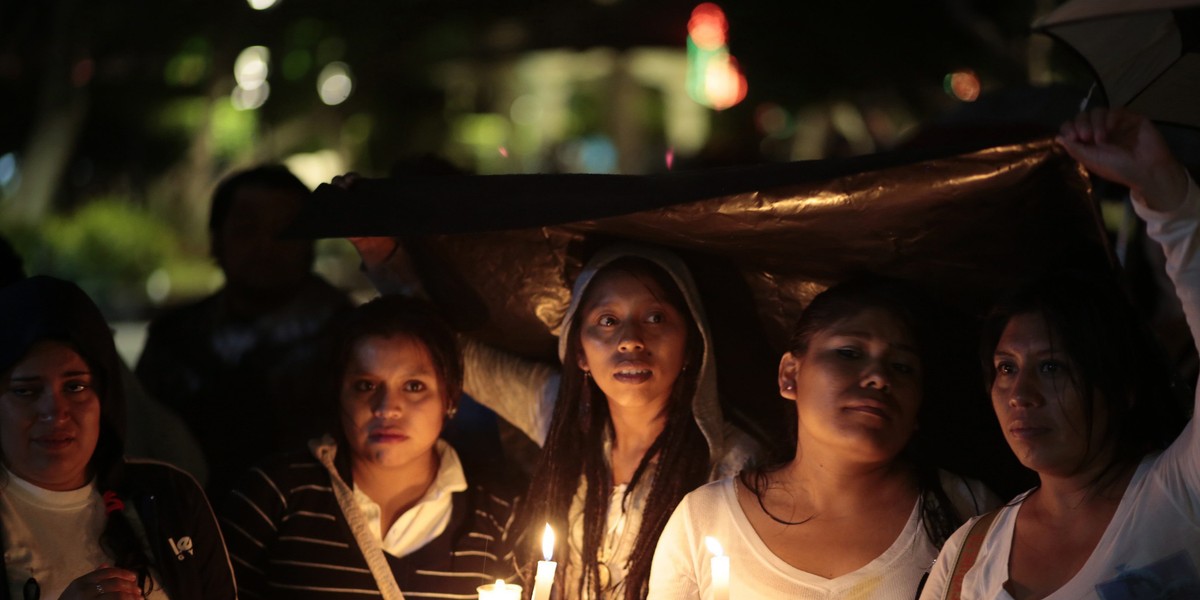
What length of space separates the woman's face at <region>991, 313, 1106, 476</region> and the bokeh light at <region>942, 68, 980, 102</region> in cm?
1311

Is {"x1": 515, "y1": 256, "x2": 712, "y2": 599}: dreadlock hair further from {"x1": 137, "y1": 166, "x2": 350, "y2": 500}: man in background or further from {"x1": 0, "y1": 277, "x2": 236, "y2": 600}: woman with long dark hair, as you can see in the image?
{"x1": 137, "y1": 166, "x2": 350, "y2": 500}: man in background

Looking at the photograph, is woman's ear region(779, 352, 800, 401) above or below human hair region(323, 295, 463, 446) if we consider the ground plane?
below

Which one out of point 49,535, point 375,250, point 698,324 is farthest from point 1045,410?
point 49,535

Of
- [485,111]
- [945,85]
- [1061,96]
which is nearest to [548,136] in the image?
[485,111]

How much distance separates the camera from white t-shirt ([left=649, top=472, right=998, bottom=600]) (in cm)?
317

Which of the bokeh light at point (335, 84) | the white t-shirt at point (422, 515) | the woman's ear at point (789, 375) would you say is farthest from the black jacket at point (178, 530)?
the bokeh light at point (335, 84)

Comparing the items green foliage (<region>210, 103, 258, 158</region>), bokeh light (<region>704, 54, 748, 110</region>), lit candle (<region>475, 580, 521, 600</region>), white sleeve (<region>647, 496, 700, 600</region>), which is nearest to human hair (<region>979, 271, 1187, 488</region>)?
white sleeve (<region>647, 496, 700, 600</region>)

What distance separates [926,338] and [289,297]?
2.61 meters

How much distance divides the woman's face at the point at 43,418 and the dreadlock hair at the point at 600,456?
4.26 feet

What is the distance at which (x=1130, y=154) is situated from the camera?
2.62m

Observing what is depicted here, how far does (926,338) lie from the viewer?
3398mm

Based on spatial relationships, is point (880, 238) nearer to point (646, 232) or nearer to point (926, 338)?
point (926, 338)

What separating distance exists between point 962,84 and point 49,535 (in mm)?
14239

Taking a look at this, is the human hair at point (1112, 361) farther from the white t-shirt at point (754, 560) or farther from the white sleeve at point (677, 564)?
the white sleeve at point (677, 564)
